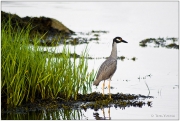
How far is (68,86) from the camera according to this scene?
11516 mm

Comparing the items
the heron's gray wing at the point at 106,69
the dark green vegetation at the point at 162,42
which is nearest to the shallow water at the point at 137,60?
the dark green vegetation at the point at 162,42

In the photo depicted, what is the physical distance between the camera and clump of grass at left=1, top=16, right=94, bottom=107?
10.9 metres

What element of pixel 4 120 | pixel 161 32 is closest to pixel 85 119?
pixel 4 120

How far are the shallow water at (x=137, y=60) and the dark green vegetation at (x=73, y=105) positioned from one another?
0.08 feet

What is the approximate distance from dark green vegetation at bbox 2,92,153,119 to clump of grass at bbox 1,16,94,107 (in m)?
0.14

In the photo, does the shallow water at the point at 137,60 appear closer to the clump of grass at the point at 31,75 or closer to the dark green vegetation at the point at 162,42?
the dark green vegetation at the point at 162,42

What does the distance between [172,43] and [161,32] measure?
3.98 m

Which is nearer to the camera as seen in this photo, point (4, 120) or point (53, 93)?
point (4, 120)

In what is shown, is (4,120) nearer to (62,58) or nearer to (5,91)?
(5,91)

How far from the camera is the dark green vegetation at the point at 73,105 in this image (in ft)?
35.3

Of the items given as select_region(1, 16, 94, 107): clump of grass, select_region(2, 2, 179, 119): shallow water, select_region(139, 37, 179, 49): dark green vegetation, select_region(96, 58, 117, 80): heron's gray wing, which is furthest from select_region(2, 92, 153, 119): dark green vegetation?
select_region(139, 37, 179, 49): dark green vegetation

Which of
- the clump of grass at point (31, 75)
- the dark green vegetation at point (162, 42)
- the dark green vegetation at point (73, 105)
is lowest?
the dark green vegetation at point (73, 105)

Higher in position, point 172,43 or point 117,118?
point 172,43

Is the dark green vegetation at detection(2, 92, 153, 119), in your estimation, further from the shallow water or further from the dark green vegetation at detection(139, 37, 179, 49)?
the dark green vegetation at detection(139, 37, 179, 49)
